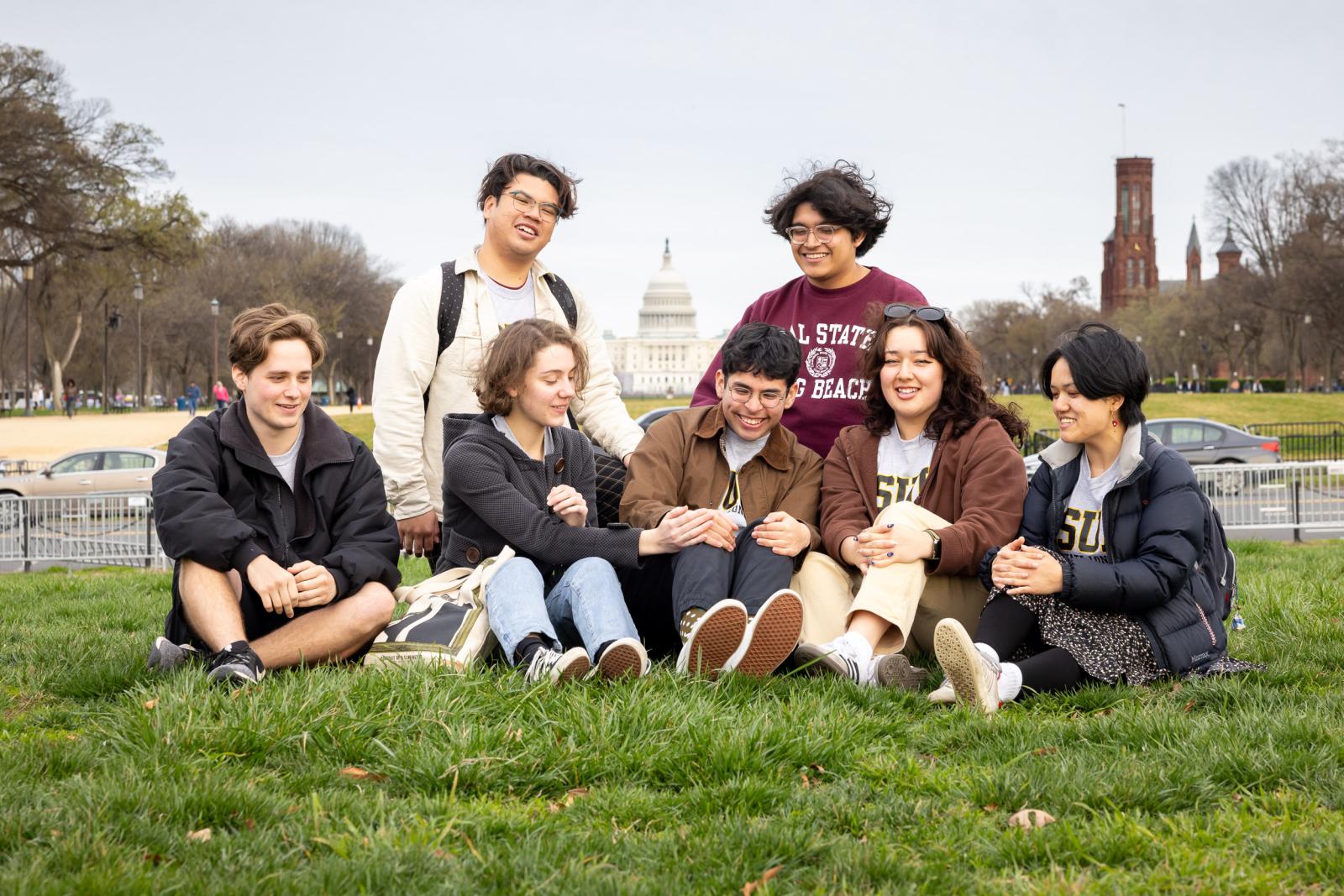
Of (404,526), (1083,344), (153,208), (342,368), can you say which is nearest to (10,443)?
(153,208)

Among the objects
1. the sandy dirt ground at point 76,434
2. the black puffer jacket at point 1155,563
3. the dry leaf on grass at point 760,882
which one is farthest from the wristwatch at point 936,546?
the sandy dirt ground at point 76,434

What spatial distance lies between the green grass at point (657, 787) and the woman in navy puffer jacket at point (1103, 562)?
0.67 ft

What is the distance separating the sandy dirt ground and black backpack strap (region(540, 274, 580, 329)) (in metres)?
25.8

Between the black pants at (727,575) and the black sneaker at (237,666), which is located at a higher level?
the black pants at (727,575)

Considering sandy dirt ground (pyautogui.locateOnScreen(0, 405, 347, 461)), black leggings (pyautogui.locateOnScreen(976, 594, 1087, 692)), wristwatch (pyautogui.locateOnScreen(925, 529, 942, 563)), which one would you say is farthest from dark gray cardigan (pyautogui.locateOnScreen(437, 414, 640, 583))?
sandy dirt ground (pyautogui.locateOnScreen(0, 405, 347, 461))

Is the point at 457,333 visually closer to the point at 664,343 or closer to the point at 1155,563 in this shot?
the point at 1155,563

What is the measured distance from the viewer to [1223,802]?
321cm

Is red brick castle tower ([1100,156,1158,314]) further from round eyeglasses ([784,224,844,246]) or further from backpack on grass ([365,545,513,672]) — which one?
backpack on grass ([365,545,513,672])

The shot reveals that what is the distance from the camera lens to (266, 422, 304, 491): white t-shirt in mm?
4824

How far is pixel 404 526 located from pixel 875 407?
7.14ft

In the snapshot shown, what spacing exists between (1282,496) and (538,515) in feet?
41.4

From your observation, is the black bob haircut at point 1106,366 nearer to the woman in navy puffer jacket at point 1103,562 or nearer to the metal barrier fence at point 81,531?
the woman in navy puffer jacket at point 1103,562

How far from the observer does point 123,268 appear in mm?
36594

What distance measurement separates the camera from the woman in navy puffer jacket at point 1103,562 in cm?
443
